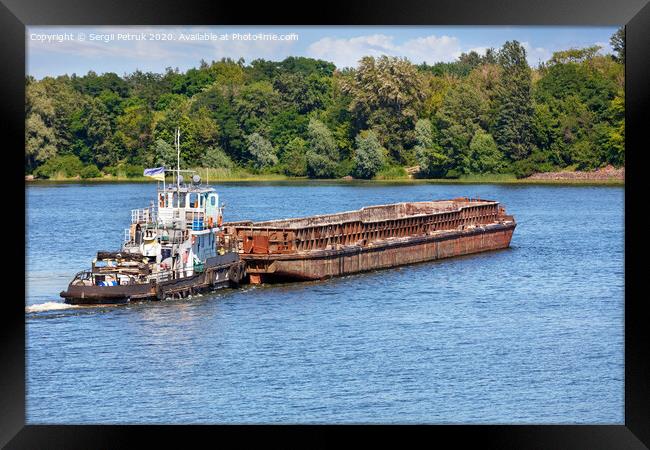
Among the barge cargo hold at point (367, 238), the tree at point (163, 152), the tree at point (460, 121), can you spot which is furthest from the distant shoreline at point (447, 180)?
the barge cargo hold at point (367, 238)

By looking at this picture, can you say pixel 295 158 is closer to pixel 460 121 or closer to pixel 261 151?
pixel 261 151

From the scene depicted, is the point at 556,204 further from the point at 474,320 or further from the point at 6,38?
the point at 6,38

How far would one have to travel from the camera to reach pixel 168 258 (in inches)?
1348

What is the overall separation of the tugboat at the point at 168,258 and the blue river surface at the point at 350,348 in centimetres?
50

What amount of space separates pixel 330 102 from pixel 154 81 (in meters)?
13.0

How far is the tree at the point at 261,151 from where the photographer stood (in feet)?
260

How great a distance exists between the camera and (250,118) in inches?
3248

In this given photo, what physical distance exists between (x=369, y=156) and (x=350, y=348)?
4995 centimetres

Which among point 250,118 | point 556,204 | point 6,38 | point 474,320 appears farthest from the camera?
point 250,118

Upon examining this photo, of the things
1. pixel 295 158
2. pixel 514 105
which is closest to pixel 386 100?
pixel 295 158

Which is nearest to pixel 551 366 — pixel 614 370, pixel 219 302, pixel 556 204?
pixel 614 370

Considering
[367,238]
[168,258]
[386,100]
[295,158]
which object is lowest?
[168,258]

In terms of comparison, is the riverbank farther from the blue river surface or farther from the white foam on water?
the white foam on water
